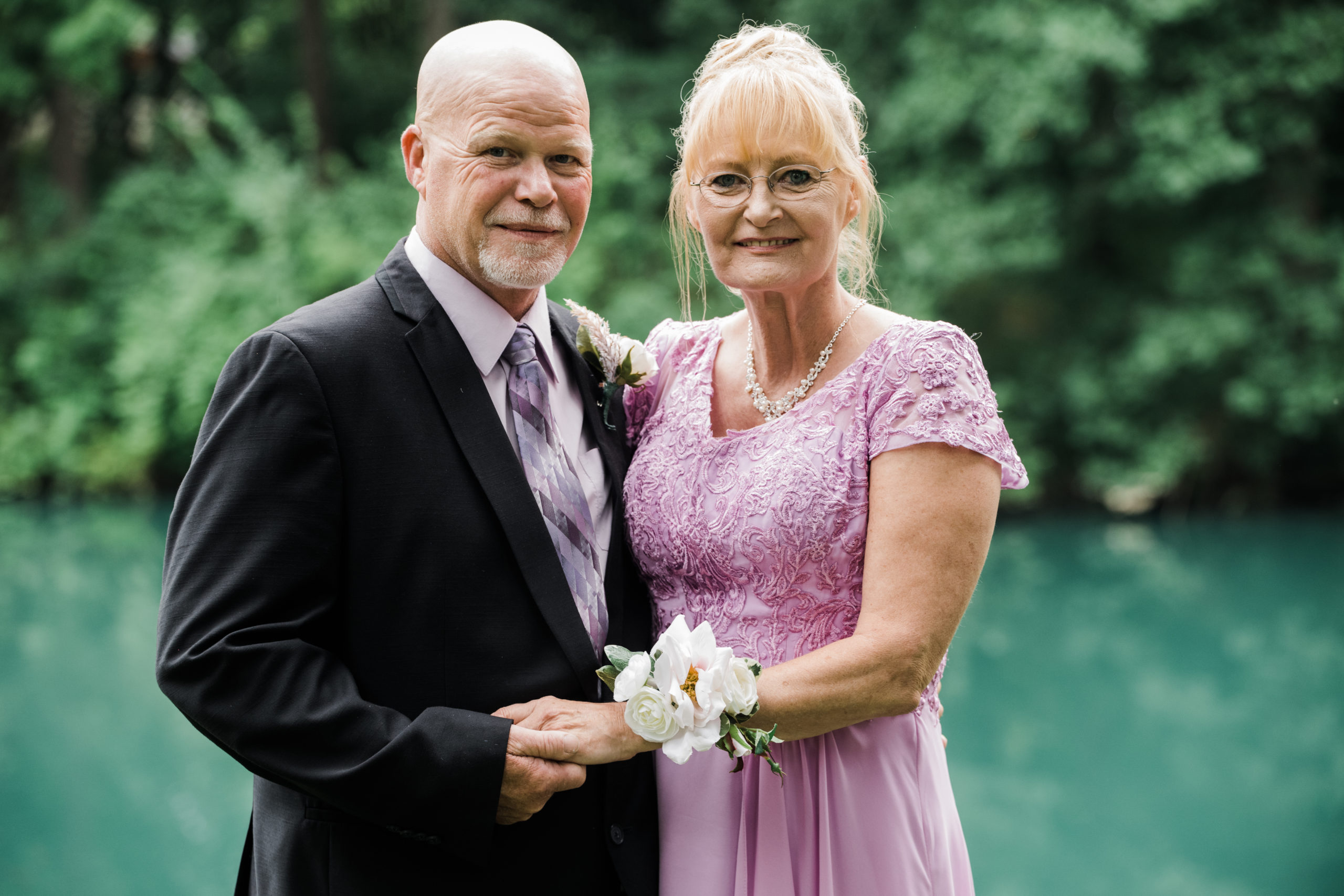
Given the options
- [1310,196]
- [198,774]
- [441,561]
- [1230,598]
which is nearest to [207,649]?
[441,561]

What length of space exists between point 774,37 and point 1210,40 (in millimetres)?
11981

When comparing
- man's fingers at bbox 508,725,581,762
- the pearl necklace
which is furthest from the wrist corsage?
the pearl necklace

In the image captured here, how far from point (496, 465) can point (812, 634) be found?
0.75 metres

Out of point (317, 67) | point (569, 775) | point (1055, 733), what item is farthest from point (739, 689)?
point (317, 67)

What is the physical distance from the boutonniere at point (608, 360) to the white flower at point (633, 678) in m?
0.72

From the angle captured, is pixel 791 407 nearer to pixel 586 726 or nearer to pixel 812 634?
pixel 812 634

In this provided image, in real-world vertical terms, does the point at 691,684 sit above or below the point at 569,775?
above

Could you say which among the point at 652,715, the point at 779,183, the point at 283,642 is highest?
the point at 779,183

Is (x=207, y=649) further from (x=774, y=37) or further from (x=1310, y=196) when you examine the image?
(x=1310, y=196)

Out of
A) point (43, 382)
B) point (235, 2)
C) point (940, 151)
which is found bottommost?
point (43, 382)

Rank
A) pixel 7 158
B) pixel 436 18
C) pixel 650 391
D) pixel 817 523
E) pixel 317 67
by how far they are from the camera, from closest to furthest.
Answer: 1. pixel 817 523
2. pixel 650 391
3. pixel 436 18
4. pixel 317 67
5. pixel 7 158

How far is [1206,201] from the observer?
42.7 feet

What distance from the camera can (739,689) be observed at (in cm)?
202

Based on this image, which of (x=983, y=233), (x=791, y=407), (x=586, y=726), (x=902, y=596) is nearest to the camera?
(x=586, y=726)
